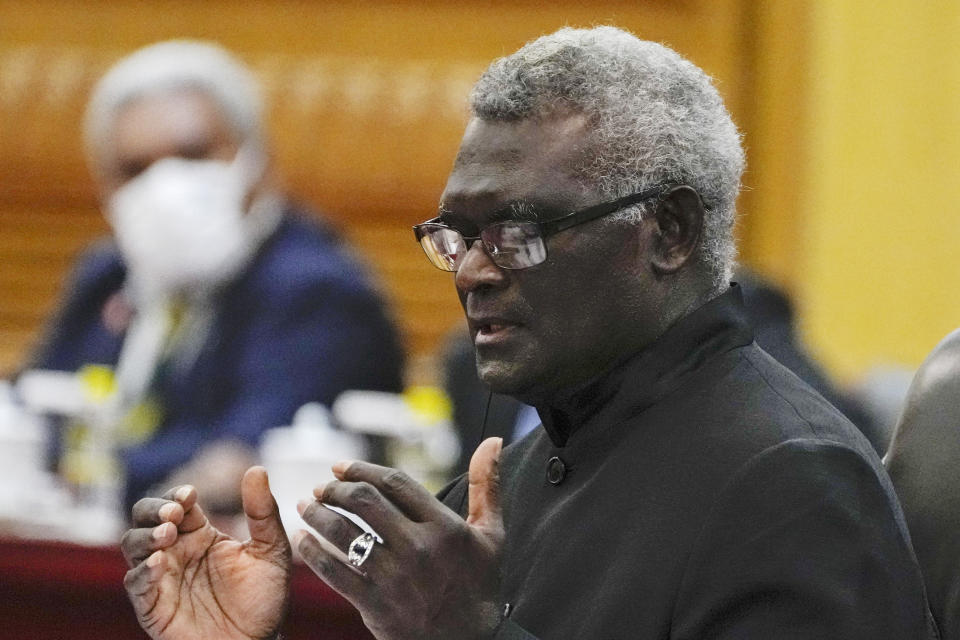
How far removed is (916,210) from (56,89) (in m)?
2.97

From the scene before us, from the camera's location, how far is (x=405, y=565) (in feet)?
4.44

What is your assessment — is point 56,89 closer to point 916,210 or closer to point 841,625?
point 916,210

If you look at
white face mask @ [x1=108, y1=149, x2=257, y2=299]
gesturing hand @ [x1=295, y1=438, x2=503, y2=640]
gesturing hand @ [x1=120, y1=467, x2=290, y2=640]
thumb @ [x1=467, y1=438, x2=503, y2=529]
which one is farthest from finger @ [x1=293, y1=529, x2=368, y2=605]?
white face mask @ [x1=108, y1=149, x2=257, y2=299]

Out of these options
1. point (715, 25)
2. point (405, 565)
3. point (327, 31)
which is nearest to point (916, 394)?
point (405, 565)

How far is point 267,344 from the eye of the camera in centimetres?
378

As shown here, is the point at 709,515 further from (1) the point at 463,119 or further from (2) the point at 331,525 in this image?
(1) the point at 463,119

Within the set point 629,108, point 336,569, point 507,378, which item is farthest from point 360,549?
point 629,108

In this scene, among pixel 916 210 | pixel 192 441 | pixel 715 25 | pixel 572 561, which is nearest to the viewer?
pixel 572 561

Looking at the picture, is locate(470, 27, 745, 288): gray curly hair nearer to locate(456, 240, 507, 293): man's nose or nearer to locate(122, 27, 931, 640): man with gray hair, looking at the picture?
locate(122, 27, 931, 640): man with gray hair

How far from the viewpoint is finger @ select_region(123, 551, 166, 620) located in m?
1.62

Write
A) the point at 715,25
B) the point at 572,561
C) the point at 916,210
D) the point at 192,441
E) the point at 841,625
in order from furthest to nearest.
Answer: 1. the point at 715,25
2. the point at 916,210
3. the point at 192,441
4. the point at 572,561
5. the point at 841,625

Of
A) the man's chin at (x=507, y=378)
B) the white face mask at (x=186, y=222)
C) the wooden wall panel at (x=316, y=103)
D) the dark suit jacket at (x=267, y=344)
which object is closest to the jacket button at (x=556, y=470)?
the man's chin at (x=507, y=378)

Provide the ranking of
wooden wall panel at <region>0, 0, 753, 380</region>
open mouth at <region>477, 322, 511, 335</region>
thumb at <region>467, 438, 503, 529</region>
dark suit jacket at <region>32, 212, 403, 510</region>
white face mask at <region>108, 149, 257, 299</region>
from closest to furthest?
thumb at <region>467, 438, 503, 529</region> → open mouth at <region>477, 322, 511, 335</region> → dark suit jacket at <region>32, 212, 403, 510</region> → white face mask at <region>108, 149, 257, 299</region> → wooden wall panel at <region>0, 0, 753, 380</region>

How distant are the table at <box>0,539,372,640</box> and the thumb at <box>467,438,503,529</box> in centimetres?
112
